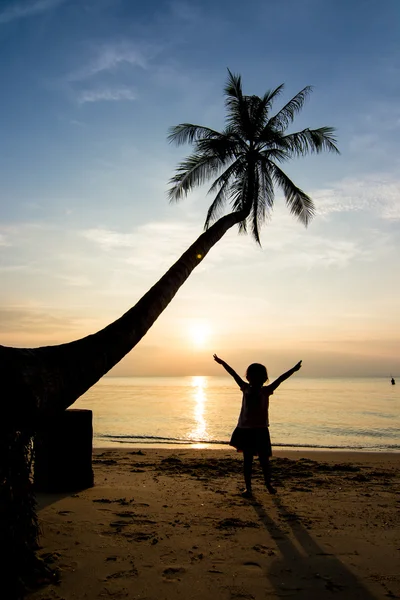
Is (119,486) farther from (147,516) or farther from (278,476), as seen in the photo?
(278,476)

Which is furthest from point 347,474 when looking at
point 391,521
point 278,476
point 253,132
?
point 253,132

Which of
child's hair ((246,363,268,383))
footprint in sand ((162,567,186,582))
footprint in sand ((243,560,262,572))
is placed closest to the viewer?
footprint in sand ((162,567,186,582))

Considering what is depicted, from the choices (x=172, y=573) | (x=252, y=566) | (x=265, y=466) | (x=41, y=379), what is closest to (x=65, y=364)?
(x=41, y=379)

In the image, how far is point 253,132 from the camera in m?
15.0

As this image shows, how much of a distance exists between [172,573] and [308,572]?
1.23m

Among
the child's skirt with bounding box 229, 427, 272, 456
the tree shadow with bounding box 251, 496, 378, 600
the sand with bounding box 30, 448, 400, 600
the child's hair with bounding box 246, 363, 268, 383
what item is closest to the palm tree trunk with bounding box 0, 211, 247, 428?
the sand with bounding box 30, 448, 400, 600

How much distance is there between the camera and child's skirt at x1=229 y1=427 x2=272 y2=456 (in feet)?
23.7

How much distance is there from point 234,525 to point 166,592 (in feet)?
6.40

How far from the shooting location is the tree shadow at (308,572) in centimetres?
364

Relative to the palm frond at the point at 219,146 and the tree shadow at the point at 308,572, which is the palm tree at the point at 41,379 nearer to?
the tree shadow at the point at 308,572

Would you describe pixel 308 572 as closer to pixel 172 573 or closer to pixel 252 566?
pixel 252 566

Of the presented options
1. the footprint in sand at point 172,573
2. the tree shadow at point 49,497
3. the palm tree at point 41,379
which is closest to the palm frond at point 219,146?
the palm tree at point 41,379

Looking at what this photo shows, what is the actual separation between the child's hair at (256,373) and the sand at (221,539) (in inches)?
70.7

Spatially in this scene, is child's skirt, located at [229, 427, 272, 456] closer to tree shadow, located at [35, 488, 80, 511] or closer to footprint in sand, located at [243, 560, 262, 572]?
tree shadow, located at [35, 488, 80, 511]
